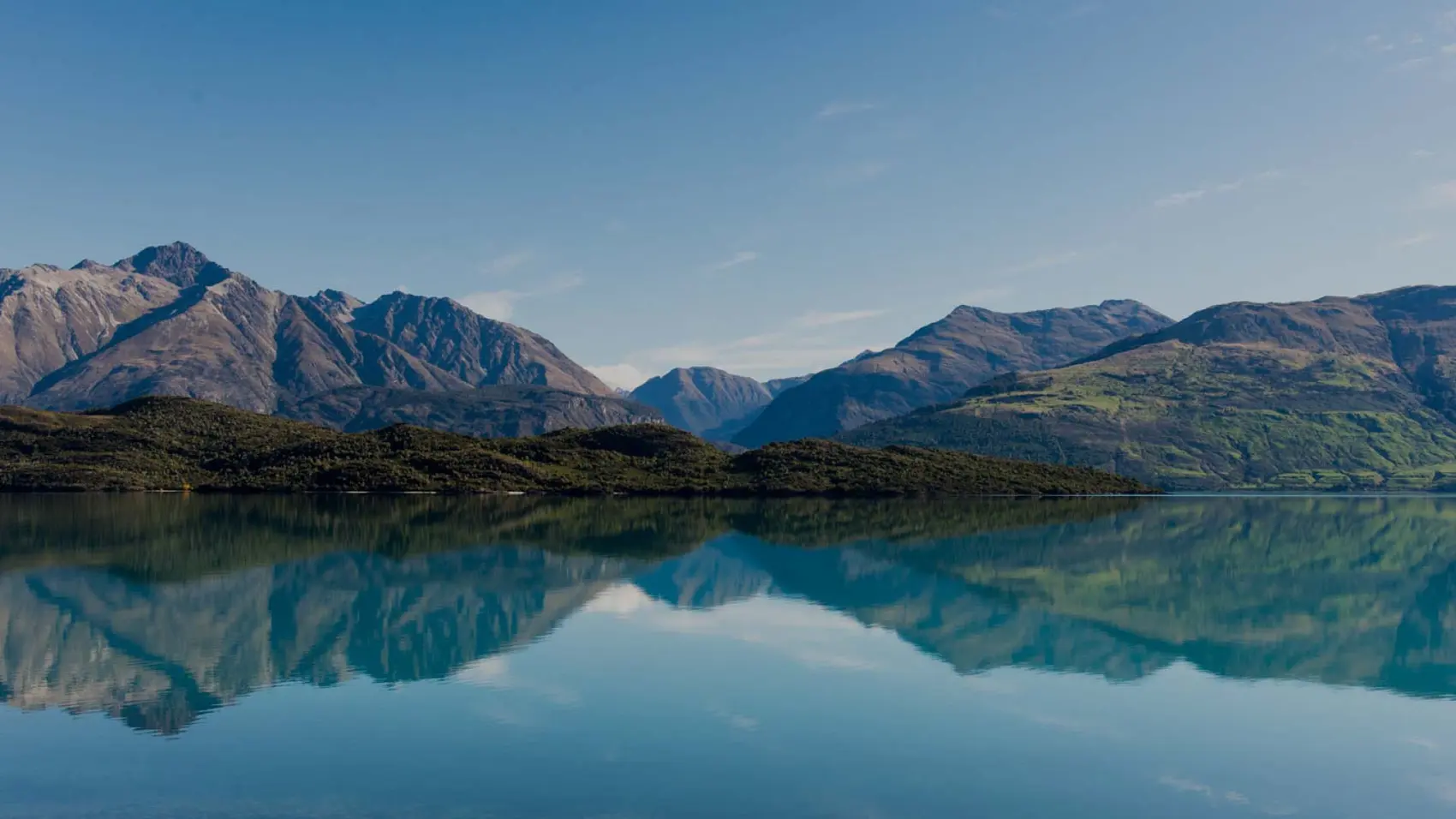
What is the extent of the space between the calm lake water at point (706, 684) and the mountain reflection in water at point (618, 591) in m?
0.40

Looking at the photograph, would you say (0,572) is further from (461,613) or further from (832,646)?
(832,646)

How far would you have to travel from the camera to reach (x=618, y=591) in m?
68.4

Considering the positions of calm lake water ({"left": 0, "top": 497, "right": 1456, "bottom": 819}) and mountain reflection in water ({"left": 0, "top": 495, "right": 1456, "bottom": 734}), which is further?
mountain reflection in water ({"left": 0, "top": 495, "right": 1456, "bottom": 734})

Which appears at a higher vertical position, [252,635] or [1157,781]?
[252,635]

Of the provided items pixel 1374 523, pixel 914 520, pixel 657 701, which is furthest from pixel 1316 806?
pixel 1374 523

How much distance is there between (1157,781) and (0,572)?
2996 inches

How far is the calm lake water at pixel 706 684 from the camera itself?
27.5 metres

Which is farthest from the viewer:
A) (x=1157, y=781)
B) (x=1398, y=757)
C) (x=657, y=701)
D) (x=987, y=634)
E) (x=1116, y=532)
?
(x=1116, y=532)

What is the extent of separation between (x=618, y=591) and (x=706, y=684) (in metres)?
28.7

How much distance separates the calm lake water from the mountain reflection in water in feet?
1.31

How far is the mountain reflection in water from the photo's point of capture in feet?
145

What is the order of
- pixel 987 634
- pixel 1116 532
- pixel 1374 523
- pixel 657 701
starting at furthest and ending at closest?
pixel 1374 523 → pixel 1116 532 → pixel 987 634 → pixel 657 701

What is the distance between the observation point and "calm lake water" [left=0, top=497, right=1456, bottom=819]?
27484mm

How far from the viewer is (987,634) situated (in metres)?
53.7
